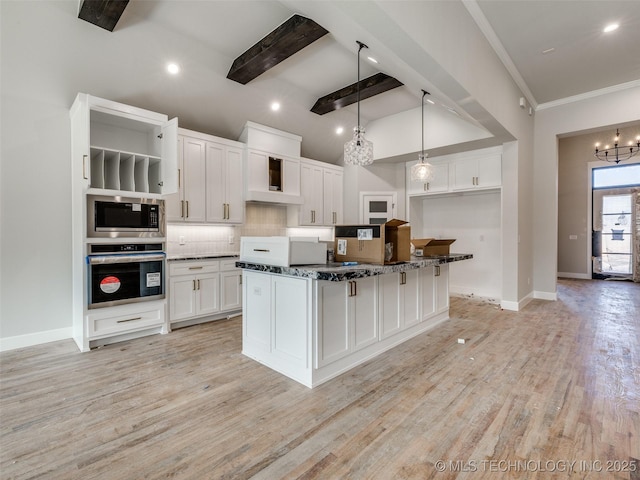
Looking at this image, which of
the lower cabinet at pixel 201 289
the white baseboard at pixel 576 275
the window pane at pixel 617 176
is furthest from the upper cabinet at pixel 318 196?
the window pane at pixel 617 176

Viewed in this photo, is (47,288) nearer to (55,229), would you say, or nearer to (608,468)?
(55,229)

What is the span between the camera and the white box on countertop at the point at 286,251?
2.50 m

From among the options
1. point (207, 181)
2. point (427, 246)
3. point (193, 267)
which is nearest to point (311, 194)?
point (207, 181)

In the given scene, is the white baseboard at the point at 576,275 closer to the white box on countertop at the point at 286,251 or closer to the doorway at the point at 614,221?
the doorway at the point at 614,221

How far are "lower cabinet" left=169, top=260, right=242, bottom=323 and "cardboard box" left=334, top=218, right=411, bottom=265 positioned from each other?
197cm

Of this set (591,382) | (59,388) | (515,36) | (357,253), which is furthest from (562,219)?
(59,388)

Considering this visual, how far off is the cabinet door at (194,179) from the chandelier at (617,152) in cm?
898

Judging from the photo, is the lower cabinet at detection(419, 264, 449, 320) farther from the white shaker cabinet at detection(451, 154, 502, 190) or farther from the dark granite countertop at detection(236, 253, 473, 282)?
the white shaker cabinet at detection(451, 154, 502, 190)

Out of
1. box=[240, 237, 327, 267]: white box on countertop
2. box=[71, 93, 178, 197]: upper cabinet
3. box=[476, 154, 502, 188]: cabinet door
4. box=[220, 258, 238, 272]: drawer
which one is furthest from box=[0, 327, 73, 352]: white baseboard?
box=[476, 154, 502, 188]: cabinet door

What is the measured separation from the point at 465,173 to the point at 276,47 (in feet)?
12.5

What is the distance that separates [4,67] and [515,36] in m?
5.29

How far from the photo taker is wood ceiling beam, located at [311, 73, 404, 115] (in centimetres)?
425

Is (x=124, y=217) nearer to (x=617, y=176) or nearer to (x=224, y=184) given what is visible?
(x=224, y=184)

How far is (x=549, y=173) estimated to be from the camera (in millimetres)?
5426
